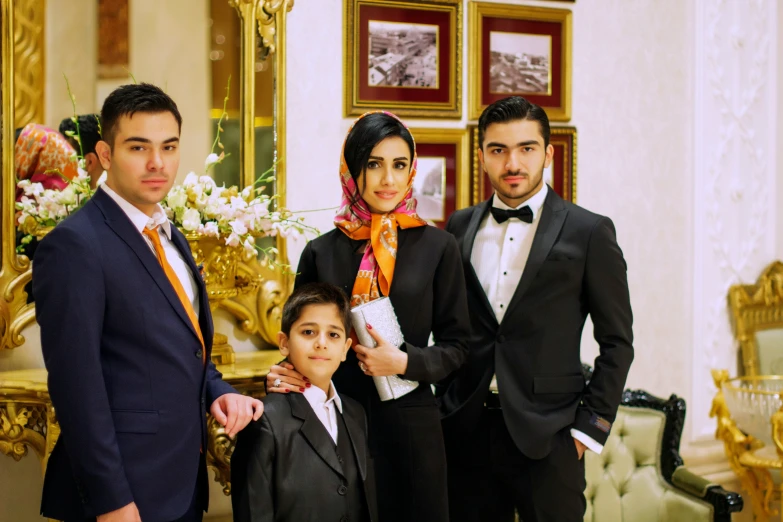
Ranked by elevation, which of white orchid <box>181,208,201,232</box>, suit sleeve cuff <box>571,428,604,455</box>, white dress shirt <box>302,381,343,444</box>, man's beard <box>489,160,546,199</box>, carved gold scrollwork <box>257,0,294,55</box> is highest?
carved gold scrollwork <box>257,0,294,55</box>

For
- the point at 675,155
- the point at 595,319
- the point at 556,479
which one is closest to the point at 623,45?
the point at 675,155

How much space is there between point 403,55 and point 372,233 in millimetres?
1632

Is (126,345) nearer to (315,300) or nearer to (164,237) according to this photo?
(164,237)

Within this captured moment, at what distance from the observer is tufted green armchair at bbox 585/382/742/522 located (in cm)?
332

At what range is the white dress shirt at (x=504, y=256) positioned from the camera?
2504 mm

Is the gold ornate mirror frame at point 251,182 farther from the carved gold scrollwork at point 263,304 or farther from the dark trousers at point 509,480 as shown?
the dark trousers at point 509,480

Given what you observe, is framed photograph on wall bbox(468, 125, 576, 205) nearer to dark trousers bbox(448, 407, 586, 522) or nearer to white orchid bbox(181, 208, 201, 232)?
dark trousers bbox(448, 407, 586, 522)

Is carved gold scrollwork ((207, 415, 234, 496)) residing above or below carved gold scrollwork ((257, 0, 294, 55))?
below

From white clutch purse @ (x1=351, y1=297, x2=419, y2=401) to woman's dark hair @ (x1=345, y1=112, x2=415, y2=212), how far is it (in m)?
0.34

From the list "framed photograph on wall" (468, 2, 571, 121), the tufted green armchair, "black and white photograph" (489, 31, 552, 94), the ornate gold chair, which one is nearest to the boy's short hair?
the tufted green armchair

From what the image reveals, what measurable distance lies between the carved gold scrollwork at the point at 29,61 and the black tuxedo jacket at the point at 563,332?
1.91m

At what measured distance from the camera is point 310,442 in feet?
6.79

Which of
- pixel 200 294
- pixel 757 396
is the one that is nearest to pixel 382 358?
pixel 200 294

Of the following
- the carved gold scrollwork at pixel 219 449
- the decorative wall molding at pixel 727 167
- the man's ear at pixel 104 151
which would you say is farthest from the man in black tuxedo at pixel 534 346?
the decorative wall molding at pixel 727 167
